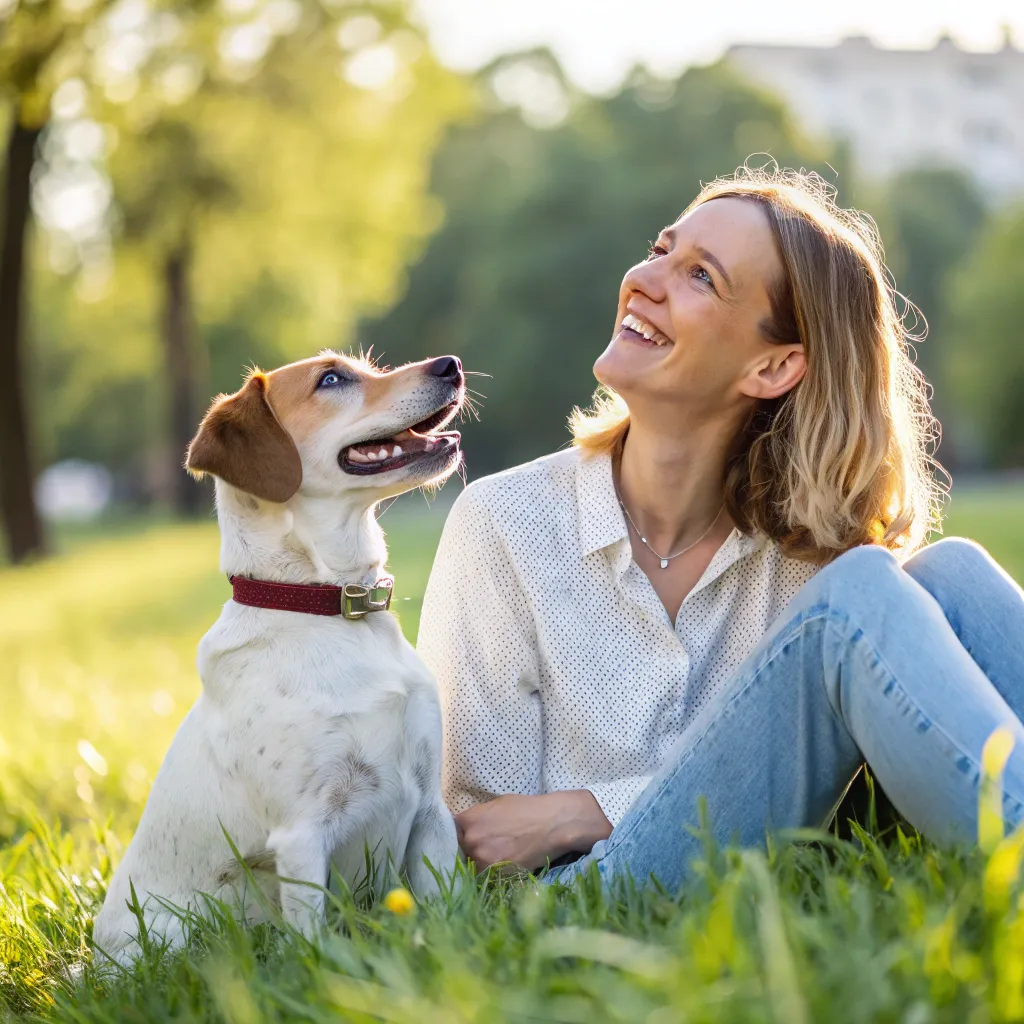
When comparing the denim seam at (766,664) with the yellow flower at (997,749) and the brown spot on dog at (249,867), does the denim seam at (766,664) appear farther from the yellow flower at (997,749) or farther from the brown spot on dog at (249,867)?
the brown spot on dog at (249,867)

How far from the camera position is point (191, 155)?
17094 millimetres

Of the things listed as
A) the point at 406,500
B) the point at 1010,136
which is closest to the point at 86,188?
the point at 406,500

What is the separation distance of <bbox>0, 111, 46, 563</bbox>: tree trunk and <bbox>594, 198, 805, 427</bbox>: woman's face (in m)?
12.2

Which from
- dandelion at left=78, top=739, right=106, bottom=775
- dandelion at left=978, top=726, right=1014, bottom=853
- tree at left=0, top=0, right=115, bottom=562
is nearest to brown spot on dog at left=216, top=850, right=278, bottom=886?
dandelion at left=978, top=726, right=1014, bottom=853

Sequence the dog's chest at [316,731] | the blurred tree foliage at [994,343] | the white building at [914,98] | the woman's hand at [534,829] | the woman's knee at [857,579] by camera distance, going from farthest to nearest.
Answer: the white building at [914,98] < the blurred tree foliage at [994,343] < the woman's hand at [534,829] < the dog's chest at [316,731] < the woman's knee at [857,579]

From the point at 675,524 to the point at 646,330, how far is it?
0.54 meters

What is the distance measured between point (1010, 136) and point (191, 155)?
155ft

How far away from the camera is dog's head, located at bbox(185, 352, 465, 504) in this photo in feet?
10.4

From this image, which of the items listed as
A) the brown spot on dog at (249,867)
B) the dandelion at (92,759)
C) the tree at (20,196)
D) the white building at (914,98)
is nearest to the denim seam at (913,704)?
the brown spot on dog at (249,867)

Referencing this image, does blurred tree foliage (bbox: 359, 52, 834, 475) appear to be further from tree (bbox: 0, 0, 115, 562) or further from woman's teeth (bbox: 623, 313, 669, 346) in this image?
woman's teeth (bbox: 623, 313, 669, 346)

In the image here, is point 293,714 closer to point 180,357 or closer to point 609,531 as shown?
point 609,531

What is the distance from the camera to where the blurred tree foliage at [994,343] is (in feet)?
106

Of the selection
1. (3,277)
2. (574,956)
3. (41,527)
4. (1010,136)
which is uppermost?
(3,277)

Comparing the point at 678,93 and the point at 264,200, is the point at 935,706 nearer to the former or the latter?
the point at 264,200
